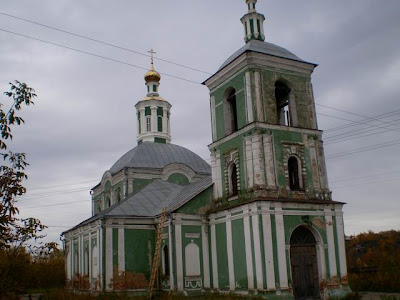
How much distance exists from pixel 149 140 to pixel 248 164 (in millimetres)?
15112

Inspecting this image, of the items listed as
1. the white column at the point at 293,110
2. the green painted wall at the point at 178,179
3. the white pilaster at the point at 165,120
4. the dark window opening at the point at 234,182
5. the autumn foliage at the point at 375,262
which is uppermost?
the white pilaster at the point at 165,120

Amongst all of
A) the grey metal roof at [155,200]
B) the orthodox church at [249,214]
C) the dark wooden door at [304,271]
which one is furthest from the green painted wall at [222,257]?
the dark wooden door at [304,271]

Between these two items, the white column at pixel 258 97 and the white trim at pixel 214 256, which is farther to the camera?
the white trim at pixel 214 256

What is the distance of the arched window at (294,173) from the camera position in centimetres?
1880

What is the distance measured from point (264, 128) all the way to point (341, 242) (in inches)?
224

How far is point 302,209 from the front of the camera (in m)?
17.9

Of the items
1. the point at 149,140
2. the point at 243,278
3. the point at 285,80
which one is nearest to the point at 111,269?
the point at 243,278

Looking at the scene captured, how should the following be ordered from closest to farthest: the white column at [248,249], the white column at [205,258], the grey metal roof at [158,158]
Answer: the white column at [248,249] → the white column at [205,258] → the grey metal roof at [158,158]

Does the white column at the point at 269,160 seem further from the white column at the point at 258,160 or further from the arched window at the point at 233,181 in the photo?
the arched window at the point at 233,181

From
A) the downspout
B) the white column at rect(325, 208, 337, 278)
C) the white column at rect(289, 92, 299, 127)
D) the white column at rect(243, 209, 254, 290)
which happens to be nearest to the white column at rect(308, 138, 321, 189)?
the white column at rect(289, 92, 299, 127)

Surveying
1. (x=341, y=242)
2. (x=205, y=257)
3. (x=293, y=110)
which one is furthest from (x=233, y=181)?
(x=341, y=242)

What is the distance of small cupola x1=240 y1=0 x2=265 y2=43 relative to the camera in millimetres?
20922

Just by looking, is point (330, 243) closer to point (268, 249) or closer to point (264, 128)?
point (268, 249)

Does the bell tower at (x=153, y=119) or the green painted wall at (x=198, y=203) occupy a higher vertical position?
the bell tower at (x=153, y=119)
